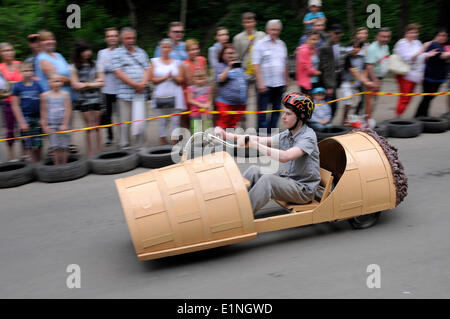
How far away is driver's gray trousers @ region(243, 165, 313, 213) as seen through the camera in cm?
480

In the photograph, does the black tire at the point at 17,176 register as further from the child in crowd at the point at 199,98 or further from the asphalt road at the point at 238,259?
the child in crowd at the point at 199,98

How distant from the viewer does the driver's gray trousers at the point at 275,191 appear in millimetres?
4797

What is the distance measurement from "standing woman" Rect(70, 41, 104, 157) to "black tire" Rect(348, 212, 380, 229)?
4.41 meters

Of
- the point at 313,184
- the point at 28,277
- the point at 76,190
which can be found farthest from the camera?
the point at 76,190

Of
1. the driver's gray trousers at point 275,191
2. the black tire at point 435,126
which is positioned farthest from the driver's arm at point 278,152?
the black tire at point 435,126

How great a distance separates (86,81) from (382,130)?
4.88 m

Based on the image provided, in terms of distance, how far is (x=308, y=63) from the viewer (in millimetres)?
8062

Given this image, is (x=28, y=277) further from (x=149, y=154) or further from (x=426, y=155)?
(x=426, y=155)

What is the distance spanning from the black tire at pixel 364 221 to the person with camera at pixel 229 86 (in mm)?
3235

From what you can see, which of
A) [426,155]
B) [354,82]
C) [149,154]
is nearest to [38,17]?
[149,154]

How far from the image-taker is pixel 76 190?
6.69 meters

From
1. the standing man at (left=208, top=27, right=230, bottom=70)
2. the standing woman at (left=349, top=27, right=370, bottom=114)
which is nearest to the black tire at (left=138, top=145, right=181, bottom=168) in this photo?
the standing man at (left=208, top=27, right=230, bottom=70)

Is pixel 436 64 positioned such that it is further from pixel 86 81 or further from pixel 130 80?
pixel 86 81

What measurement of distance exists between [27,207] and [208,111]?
2998 millimetres
